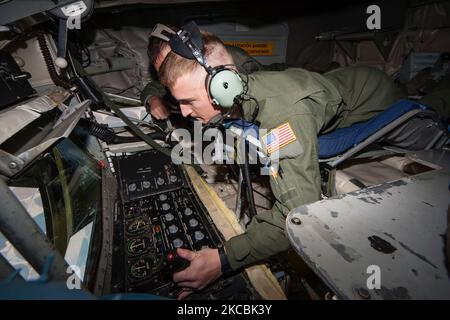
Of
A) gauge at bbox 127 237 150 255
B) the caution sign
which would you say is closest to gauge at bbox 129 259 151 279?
gauge at bbox 127 237 150 255

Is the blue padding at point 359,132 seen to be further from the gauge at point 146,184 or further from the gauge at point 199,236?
the gauge at point 146,184

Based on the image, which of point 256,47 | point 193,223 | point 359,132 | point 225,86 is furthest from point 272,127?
point 256,47

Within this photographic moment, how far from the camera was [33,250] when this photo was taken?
23.0 inches

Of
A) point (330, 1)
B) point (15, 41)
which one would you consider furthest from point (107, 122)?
point (330, 1)

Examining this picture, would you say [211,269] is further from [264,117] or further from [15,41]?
[15,41]

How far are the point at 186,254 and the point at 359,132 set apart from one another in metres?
1.00

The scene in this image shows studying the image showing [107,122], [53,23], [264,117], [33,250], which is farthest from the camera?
[107,122]

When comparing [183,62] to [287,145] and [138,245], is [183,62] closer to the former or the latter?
[287,145]

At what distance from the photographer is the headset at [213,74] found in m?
0.99

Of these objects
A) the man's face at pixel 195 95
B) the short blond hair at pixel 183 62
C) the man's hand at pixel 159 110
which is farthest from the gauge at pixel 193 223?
the man's hand at pixel 159 110

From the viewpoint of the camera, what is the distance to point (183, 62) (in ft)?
3.52

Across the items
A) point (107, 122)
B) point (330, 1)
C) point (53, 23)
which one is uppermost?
point (53, 23)

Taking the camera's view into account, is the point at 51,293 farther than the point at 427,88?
No
